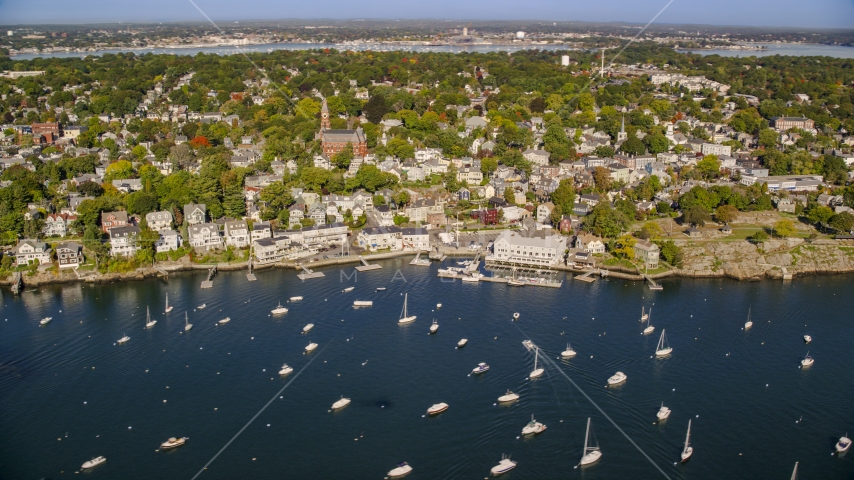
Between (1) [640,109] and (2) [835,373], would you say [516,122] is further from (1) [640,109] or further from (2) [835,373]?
(2) [835,373]

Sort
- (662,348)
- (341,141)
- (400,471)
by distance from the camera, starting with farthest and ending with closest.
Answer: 1. (341,141)
2. (662,348)
3. (400,471)

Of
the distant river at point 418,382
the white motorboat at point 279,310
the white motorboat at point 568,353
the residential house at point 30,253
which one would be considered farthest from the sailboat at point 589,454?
the residential house at point 30,253

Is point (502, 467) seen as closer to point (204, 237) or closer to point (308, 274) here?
point (308, 274)

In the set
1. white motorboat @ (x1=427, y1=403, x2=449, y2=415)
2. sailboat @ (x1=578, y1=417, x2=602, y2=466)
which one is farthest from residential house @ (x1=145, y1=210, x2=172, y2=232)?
sailboat @ (x1=578, y1=417, x2=602, y2=466)

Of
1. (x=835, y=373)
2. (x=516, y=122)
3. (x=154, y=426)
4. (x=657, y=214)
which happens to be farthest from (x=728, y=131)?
(x=154, y=426)

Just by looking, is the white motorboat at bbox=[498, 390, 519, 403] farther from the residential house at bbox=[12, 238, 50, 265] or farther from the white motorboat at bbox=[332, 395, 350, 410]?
the residential house at bbox=[12, 238, 50, 265]

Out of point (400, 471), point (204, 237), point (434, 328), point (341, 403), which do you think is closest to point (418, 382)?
point (341, 403)

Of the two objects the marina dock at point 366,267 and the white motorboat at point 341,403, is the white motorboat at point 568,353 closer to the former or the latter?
the white motorboat at point 341,403
